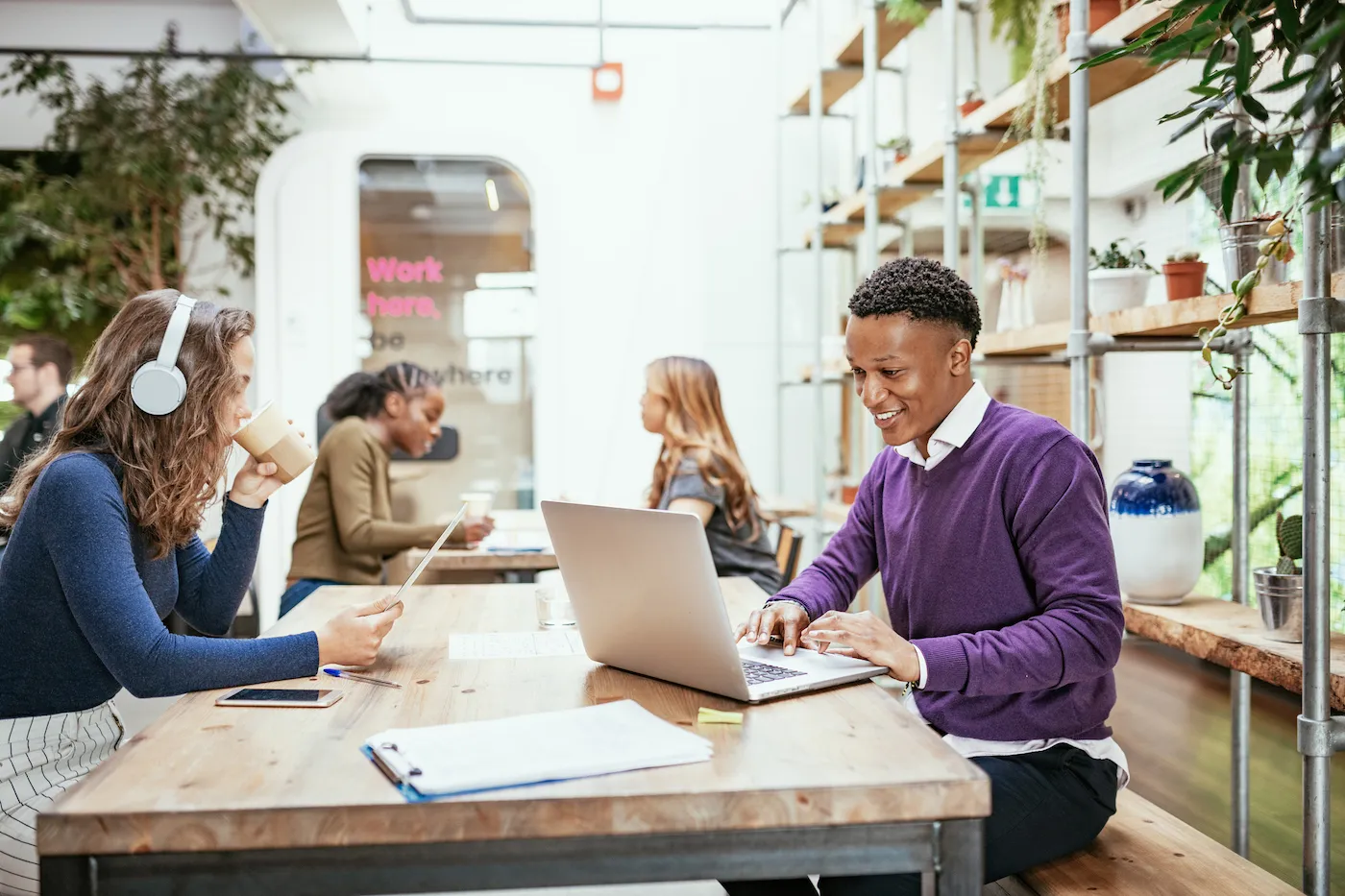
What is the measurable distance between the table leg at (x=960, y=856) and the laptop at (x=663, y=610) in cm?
34

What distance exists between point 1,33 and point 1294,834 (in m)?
6.11

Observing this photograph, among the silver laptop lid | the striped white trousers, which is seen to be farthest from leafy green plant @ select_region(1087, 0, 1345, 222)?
the striped white trousers

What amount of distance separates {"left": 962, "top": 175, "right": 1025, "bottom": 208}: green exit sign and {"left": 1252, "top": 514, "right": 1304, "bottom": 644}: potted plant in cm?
379

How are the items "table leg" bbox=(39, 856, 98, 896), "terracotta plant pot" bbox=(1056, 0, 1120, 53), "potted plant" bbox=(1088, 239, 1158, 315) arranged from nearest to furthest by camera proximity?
"table leg" bbox=(39, 856, 98, 896), "potted plant" bbox=(1088, 239, 1158, 315), "terracotta plant pot" bbox=(1056, 0, 1120, 53)

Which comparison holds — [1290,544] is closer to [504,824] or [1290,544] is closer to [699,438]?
[504,824]

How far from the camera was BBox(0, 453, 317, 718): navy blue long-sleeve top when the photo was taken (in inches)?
60.6

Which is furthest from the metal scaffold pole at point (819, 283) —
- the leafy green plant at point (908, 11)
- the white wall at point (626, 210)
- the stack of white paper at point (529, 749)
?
the stack of white paper at point (529, 749)

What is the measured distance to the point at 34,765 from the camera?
160 cm

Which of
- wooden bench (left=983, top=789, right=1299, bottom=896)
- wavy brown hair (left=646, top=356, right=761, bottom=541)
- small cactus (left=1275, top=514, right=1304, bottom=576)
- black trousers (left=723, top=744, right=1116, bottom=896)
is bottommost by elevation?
wooden bench (left=983, top=789, right=1299, bottom=896)

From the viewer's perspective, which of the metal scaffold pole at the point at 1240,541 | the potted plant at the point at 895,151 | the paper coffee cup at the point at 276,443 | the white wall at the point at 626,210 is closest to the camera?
the paper coffee cup at the point at 276,443

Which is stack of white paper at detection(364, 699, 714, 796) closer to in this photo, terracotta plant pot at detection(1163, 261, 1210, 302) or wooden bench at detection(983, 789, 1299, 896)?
wooden bench at detection(983, 789, 1299, 896)

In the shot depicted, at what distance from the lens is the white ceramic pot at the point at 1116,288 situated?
249cm

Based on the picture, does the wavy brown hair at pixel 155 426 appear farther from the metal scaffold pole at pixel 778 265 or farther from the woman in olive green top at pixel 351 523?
the metal scaffold pole at pixel 778 265

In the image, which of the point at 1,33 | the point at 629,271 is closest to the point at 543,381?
the point at 629,271
